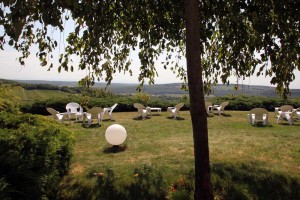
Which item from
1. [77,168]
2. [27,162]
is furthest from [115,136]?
[27,162]

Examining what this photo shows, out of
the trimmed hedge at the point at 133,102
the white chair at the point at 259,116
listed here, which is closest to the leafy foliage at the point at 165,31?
the white chair at the point at 259,116

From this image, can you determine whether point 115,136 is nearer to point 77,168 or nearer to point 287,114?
point 77,168

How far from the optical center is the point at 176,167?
7.09 metres

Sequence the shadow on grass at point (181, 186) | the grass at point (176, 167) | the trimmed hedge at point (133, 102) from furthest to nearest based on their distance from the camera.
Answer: the trimmed hedge at point (133, 102) < the grass at point (176, 167) < the shadow on grass at point (181, 186)

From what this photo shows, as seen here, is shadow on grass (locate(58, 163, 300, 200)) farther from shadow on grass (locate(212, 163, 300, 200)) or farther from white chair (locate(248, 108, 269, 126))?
white chair (locate(248, 108, 269, 126))

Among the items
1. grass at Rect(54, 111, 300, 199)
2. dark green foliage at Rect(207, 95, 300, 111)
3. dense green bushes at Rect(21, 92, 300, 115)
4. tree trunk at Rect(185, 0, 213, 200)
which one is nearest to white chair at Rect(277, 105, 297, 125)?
grass at Rect(54, 111, 300, 199)

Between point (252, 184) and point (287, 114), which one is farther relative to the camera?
point (287, 114)

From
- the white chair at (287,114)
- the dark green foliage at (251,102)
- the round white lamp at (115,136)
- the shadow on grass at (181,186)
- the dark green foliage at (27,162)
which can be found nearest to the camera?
the dark green foliage at (27,162)

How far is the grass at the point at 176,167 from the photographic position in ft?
19.1

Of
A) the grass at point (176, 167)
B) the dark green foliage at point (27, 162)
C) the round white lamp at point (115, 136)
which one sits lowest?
the grass at point (176, 167)

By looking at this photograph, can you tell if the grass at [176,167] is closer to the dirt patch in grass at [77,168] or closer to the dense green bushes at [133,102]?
the dirt patch in grass at [77,168]

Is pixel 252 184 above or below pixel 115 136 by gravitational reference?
below

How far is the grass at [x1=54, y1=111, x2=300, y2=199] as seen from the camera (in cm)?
584

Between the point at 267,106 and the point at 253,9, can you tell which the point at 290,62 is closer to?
the point at 253,9
